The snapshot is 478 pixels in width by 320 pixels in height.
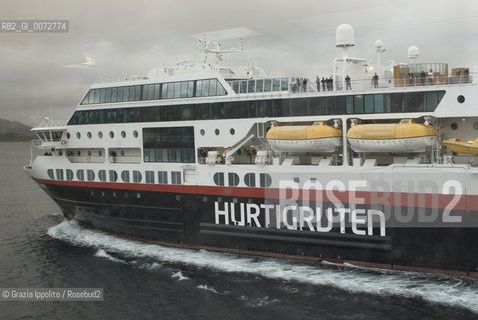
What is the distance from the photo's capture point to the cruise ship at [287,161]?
735 inches

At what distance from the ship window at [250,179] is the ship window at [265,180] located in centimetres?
42

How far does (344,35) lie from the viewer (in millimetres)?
21984

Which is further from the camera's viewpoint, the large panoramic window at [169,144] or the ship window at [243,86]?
the large panoramic window at [169,144]

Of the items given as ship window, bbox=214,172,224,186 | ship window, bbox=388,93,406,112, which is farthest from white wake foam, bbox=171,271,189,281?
ship window, bbox=388,93,406,112

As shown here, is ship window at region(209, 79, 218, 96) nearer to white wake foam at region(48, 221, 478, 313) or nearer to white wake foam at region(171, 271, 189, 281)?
white wake foam at region(48, 221, 478, 313)

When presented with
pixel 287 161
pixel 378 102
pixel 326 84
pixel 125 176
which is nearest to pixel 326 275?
pixel 287 161

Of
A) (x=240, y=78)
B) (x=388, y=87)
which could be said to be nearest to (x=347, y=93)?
(x=388, y=87)

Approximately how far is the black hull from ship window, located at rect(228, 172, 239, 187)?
733 mm

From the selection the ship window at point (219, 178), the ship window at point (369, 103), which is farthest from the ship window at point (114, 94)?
the ship window at point (369, 103)

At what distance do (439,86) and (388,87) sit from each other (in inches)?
80.6

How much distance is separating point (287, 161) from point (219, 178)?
3577 millimetres

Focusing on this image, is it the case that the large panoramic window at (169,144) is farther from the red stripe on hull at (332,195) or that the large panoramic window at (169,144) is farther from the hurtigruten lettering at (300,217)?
the hurtigruten lettering at (300,217)

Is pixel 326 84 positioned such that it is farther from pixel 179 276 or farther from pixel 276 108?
pixel 179 276

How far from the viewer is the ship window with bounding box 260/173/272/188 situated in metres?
21.7
